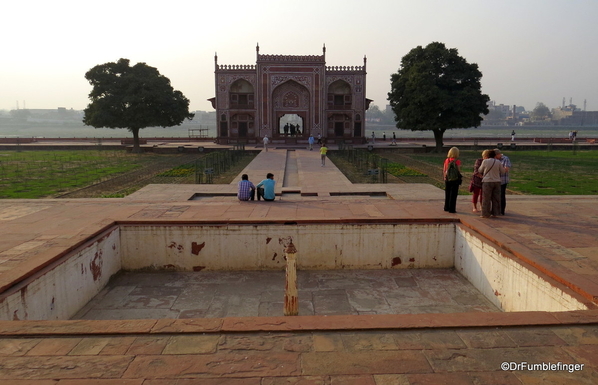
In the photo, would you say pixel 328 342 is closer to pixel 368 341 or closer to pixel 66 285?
pixel 368 341

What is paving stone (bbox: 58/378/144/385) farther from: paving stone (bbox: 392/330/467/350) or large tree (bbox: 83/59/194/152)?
large tree (bbox: 83/59/194/152)

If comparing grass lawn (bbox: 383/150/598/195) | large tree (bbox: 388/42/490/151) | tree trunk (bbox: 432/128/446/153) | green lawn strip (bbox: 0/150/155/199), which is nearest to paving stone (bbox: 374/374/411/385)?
grass lawn (bbox: 383/150/598/195)

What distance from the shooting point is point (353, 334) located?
12.7 feet

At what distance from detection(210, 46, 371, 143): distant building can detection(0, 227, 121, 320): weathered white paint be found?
90.8 feet

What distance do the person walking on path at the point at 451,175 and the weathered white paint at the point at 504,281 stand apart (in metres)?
0.83

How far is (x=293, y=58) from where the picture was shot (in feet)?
112

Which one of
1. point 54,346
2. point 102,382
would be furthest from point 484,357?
point 54,346

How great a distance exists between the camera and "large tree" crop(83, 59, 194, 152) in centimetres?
2611

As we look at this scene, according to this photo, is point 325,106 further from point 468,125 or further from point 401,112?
point 468,125

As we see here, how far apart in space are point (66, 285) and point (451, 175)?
6279mm

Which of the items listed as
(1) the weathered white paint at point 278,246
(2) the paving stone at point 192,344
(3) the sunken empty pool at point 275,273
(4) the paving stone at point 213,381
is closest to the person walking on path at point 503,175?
(3) the sunken empty pool at point 275,273

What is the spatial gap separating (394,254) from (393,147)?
76.7 feet

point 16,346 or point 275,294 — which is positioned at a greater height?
point 16,346

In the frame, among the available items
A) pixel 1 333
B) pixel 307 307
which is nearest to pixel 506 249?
pixel 307 307
